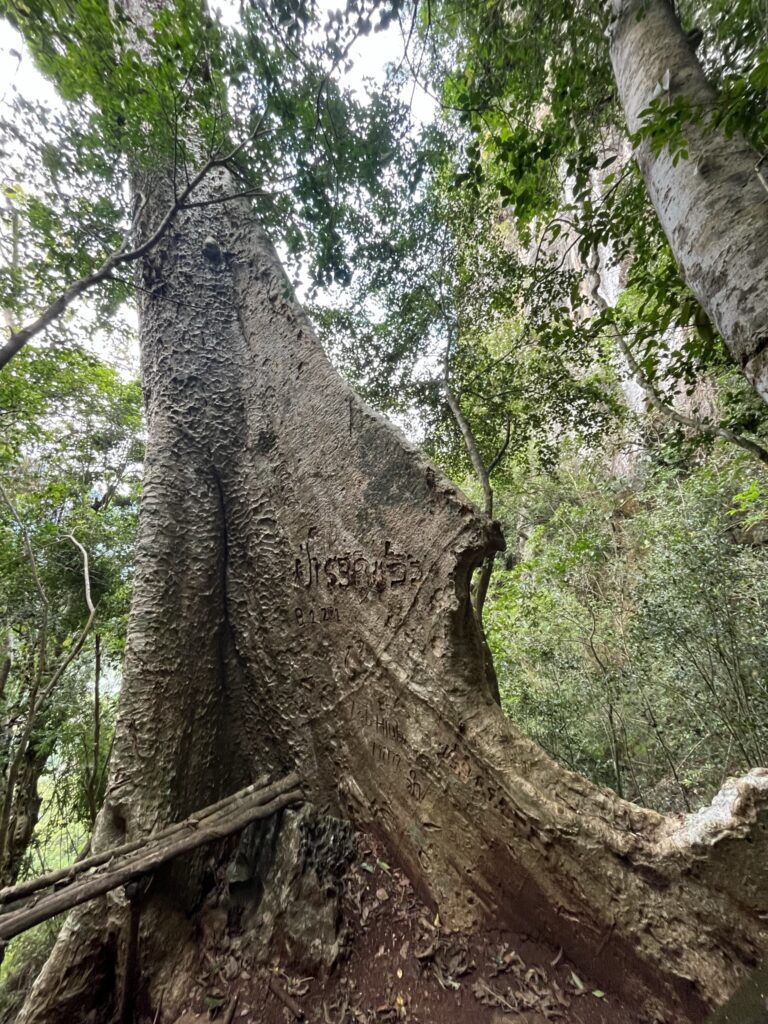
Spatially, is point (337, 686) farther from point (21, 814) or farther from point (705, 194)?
point (21, 814)

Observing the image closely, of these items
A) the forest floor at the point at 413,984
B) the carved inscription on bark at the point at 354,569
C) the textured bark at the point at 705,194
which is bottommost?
the forest floor at the point at 413,984

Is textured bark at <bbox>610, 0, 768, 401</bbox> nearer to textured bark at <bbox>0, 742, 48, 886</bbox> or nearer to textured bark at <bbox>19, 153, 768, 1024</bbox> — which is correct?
textured bark at <bbox>19, 153, 768, 1024</bbox>

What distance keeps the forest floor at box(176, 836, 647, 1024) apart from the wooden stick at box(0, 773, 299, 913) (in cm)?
45

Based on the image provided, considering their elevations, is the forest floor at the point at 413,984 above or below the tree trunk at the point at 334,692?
below

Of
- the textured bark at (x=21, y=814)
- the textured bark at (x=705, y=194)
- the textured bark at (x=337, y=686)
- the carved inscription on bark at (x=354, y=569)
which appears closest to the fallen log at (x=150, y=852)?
the textured bark at (x=337, y=686)

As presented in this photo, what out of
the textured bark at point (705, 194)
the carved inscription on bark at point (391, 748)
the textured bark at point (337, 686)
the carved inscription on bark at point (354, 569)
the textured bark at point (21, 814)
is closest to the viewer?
the textured bark at point (705, 194)

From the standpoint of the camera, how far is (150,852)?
146 cm

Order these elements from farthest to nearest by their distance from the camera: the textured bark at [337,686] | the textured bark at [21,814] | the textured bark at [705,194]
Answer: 1. the textured bark at [21,814]
2. the textured bark at [337,686]
3. the textured bark at [705,194]

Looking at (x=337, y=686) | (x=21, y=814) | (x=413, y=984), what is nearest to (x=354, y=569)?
(x=337, y=686)

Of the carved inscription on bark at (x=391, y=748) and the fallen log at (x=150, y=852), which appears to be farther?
the carved inscription on bark at (x=391, y=748)

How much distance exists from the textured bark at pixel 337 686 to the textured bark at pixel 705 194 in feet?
3.12

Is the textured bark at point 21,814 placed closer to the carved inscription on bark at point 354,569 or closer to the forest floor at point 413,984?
the forest floor at point 413,984

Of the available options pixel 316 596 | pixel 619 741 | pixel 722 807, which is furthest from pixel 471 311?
pixel 619 741

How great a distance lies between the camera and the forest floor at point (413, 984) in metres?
1.28
